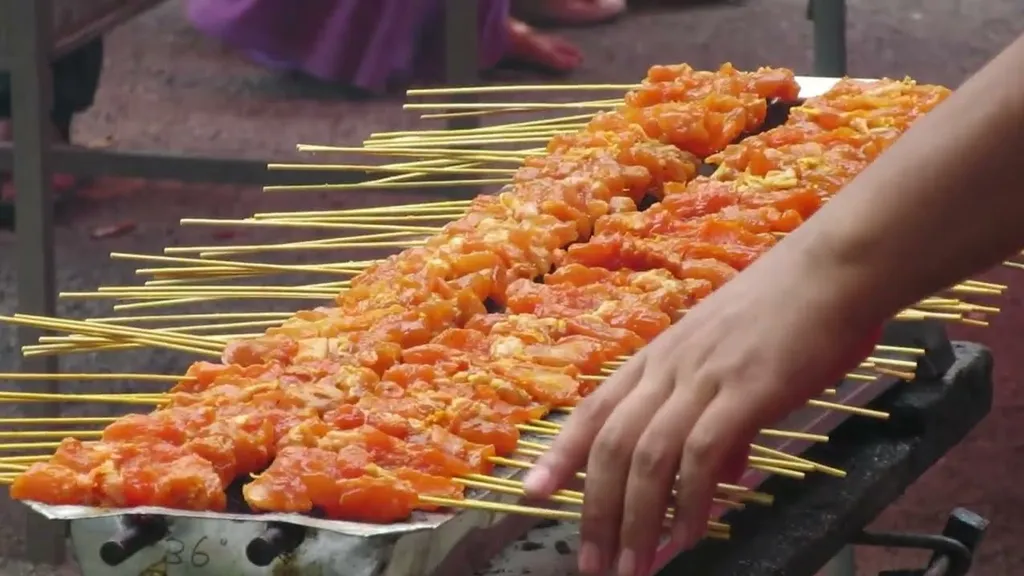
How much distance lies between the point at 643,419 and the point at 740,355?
10cm

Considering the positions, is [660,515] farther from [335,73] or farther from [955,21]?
[955,21]

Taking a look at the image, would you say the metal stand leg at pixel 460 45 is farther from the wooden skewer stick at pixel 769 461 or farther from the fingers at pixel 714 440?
the fingers at pixel 714 440

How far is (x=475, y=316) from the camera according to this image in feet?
6.05

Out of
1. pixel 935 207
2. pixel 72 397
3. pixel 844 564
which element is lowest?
pixel 844 564

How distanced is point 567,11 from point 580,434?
24.1 feet

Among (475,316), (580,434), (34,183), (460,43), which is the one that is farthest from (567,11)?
(580,434)

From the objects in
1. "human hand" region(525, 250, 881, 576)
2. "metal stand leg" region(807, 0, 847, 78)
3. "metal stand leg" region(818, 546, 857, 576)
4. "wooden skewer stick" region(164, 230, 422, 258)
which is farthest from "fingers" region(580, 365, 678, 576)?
"metal stand leg" region(807, 0, 847, 78)

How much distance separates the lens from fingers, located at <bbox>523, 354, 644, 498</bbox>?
3.71 feet

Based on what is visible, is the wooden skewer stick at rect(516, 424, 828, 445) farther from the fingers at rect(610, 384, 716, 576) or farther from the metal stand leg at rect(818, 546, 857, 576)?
the metal stand leg at rect(818, 546, 857, 576)

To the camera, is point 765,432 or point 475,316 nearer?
point 765,432

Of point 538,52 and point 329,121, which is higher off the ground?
point 538,52

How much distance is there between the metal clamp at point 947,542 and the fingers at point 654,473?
2.37 feet

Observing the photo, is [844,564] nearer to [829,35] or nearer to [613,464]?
[829,35]

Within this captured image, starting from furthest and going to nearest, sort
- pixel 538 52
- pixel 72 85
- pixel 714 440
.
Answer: pixel 538 52 → pixel 72 85 → pixel 714 440
